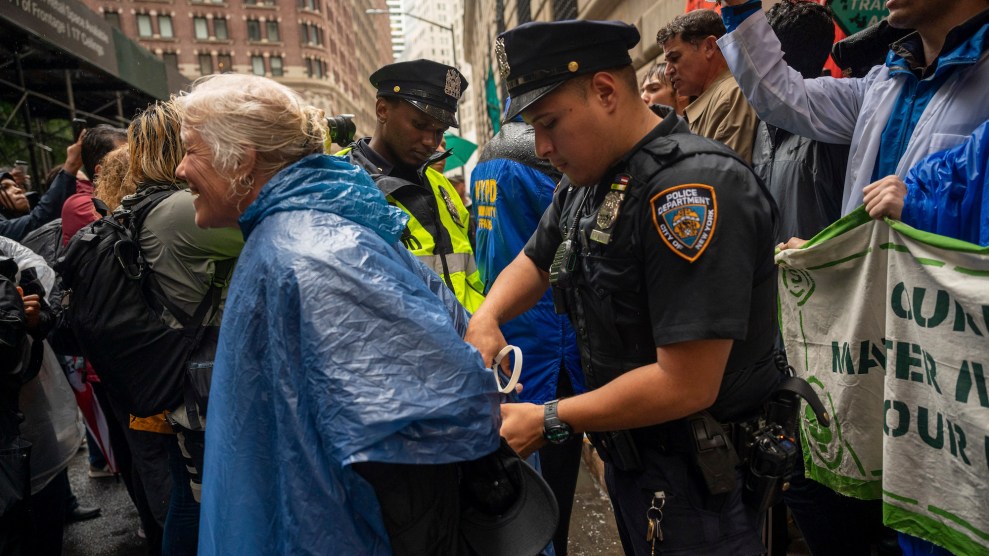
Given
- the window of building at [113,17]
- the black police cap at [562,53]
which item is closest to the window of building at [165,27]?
the window of building at [113,17]

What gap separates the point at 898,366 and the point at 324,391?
1474 millimetres

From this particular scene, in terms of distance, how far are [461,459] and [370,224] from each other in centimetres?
61

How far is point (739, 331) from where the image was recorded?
1.26 meters

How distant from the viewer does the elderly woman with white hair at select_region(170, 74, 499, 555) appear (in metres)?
1.21

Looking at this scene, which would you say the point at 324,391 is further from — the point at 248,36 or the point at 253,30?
the point at 253,30

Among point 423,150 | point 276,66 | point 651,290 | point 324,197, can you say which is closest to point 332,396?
point 324,197

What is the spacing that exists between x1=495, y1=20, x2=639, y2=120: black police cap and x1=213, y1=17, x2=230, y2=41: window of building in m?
58.3

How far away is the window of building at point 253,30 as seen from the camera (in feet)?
173

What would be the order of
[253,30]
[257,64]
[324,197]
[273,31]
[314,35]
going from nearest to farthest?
1. [324,197]
2. [253,30]
3. [257,64]
4. [273,31]
5. [314,35]

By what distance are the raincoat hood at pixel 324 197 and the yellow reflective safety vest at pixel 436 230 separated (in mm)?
870

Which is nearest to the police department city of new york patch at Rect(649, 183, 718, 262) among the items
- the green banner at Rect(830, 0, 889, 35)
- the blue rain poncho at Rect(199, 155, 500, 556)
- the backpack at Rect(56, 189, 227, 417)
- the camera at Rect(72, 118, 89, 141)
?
the blue rain poncho at Rect(199, 155, 500, 556)

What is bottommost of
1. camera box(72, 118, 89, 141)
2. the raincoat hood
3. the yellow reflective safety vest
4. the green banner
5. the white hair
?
the yellow reflective safety vest

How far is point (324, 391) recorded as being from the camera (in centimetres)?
121

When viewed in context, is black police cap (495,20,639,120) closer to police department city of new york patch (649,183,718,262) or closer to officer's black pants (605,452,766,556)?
police department city of new york patch (649,183,718,262)
